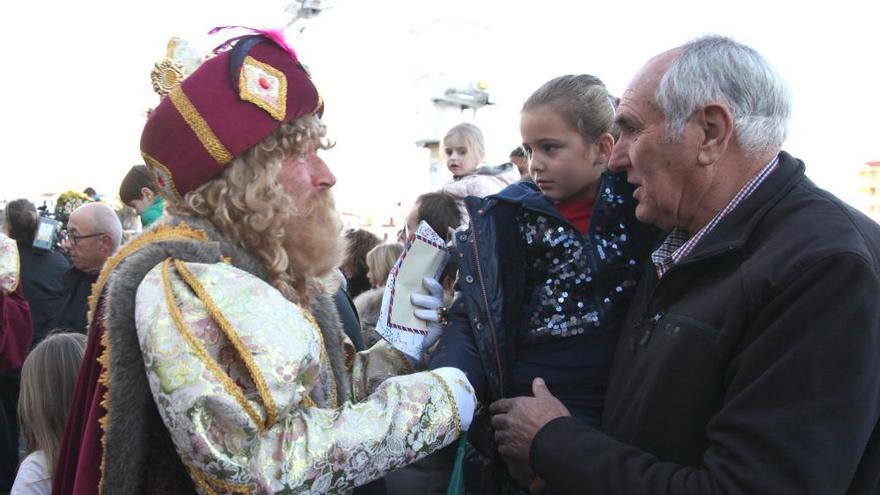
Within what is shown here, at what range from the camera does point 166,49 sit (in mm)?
1921

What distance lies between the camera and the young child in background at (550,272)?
6.95ft

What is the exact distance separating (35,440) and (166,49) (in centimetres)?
163

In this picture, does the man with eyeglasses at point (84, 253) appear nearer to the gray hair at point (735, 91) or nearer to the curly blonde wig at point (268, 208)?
the curly blonde wig at point (268, 208)

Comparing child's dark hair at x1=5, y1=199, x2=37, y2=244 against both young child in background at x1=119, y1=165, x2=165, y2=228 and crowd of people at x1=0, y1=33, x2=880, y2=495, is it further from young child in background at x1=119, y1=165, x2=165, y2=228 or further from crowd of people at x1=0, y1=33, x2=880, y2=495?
crowd of people at x1=0, y1=33, x2=880, y2=495

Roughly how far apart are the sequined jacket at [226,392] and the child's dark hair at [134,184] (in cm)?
336

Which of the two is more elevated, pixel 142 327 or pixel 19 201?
pixel 142 327

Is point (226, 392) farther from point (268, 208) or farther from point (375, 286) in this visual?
point (375, 286)

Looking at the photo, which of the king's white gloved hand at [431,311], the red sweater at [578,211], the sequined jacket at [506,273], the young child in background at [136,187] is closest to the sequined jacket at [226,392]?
the sequined jacket at [506,273]

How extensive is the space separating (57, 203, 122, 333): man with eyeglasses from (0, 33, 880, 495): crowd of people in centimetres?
298

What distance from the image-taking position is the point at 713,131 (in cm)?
162

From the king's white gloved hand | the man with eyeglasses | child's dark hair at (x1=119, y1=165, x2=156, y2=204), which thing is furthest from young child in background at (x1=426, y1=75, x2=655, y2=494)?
child's dark hair at (x1=119, y1=165, x2=156, y2=204)

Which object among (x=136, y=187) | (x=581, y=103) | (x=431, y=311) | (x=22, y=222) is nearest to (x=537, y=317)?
(x=431, y=311)

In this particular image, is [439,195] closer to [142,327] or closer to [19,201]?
[142,327]

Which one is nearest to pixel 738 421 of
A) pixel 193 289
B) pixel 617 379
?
pixel 617 379
